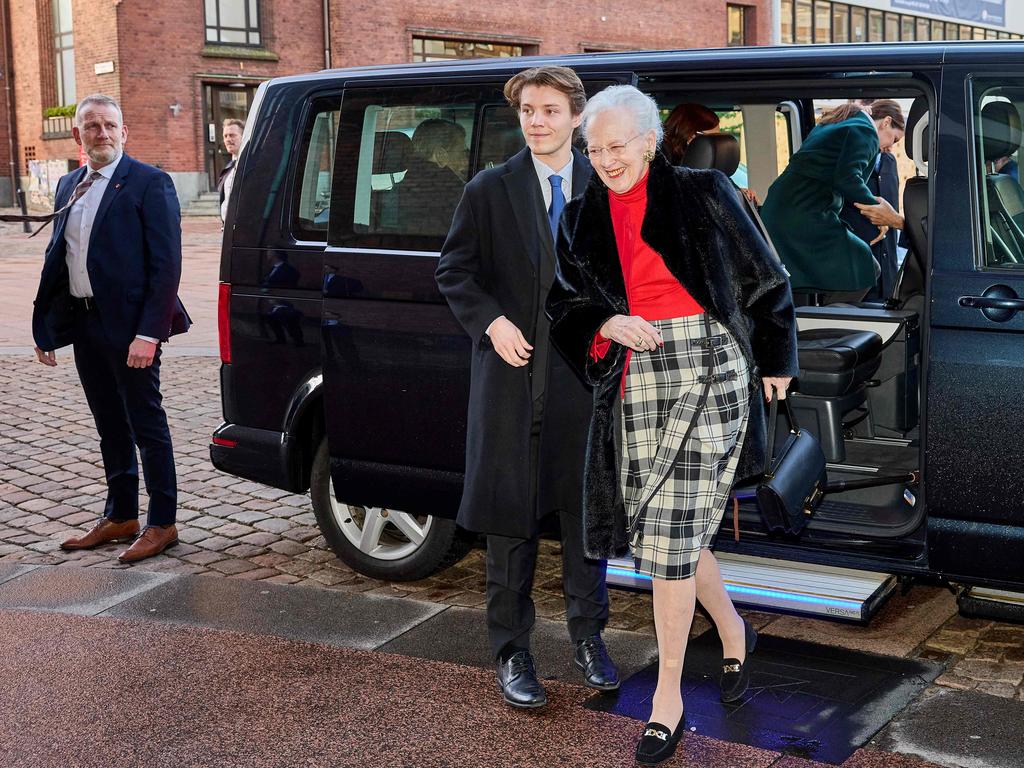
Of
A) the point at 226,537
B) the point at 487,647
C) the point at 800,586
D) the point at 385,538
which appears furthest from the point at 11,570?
the point at 800,586

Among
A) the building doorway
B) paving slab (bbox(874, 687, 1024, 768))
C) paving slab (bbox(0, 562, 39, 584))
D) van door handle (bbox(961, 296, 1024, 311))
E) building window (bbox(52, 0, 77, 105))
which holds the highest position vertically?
building window (bbox(52, 0, 77, 105))

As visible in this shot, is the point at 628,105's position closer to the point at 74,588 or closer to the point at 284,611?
the point at 284,611

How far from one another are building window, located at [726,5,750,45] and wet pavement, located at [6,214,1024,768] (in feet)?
117

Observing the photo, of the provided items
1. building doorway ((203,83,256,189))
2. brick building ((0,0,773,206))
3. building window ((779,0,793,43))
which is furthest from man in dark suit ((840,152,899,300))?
building window ((779,0,793,43))

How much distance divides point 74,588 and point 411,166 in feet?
7.36

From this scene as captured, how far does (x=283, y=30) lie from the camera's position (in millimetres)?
31359

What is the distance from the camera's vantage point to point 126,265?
5723mm

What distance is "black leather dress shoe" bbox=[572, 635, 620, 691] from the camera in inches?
163

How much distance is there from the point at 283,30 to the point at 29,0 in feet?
24.2

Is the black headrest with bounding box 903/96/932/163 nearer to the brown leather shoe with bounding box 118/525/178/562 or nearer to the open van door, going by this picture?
the open van door

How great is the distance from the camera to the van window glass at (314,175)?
5.09 m

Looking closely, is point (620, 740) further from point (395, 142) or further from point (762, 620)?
point (395, 142)

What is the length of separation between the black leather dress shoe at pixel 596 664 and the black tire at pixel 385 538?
1024 mm

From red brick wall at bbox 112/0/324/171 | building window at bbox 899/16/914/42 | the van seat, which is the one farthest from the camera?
building window at bbox 899/16/914/42
